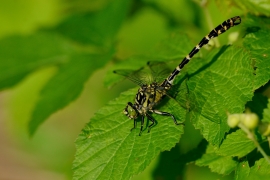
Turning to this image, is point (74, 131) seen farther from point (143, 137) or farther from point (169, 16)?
point (143, 137)

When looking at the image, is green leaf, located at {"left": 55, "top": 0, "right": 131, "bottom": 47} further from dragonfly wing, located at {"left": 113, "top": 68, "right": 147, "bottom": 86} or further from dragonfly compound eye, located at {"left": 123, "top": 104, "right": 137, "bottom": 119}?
dragonfly compound eye, located at {"left": 123, "top": 104, "right": 137, "bottom": 119}

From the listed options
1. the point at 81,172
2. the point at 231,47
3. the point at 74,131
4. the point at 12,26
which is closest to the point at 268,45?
the point at 231,47

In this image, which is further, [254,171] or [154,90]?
[154,90]

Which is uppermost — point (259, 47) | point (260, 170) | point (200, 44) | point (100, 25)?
point (100, 25)

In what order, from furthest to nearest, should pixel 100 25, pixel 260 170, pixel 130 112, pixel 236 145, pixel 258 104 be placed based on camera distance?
1. pixel 100 25
2. pixel 130 112
3. pixel 258 104
4. pixel 236 145
5. pixel 260 170

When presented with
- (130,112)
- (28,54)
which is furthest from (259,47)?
(28,54)

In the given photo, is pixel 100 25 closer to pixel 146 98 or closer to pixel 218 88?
pixel 146 98

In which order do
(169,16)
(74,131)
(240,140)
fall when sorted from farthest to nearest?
(74,131), (169,16), (240,140)
